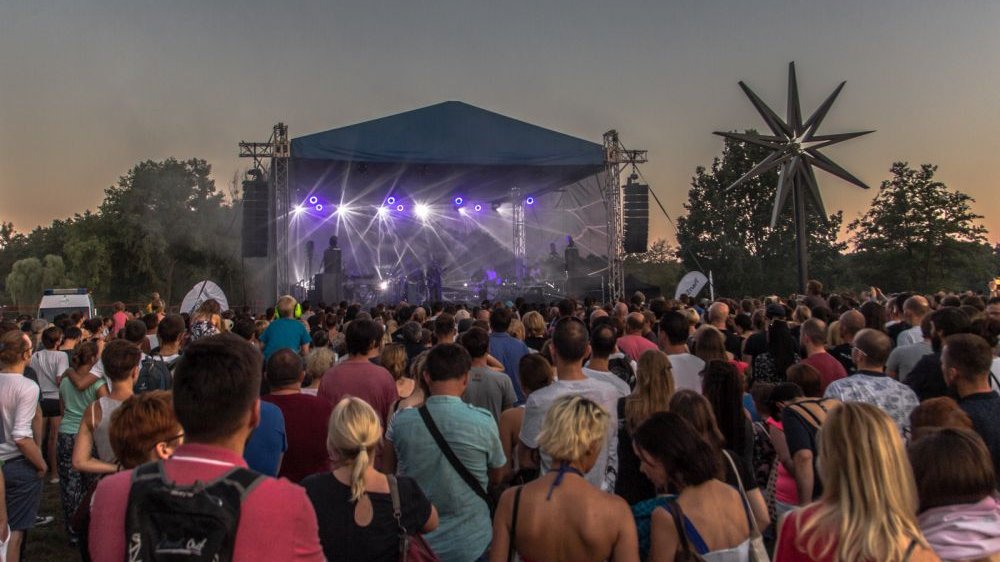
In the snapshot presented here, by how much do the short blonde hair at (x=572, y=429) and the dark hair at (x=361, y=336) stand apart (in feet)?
7.54

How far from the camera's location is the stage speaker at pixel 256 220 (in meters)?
17.5

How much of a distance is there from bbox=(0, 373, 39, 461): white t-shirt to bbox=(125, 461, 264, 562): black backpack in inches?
134

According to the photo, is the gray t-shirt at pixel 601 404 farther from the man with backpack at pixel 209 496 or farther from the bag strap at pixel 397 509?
the man with backpack at pixel 209 496

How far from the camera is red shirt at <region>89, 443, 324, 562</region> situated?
1.64 meters

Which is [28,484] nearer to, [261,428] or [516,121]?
[261,428]

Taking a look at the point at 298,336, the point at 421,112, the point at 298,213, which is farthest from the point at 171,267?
the point at 298,336

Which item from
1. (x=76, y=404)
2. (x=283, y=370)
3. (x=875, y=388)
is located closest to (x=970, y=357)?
(x=875, y=388)

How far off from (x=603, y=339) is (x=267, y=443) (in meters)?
1.96

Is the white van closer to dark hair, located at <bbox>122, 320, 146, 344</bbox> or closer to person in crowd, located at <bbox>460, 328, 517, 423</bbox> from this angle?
dark hair, located at <bbox>122, 320, 146, 344</bbox>

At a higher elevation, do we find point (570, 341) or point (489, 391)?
point (570, 341)

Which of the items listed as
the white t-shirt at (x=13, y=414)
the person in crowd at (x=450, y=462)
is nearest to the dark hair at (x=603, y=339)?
the person in crowd at (x=450, y=462)

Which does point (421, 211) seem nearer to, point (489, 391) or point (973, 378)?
point (489, 391)

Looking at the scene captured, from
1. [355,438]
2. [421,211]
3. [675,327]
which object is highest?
[421,211]

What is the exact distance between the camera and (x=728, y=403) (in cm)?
373
